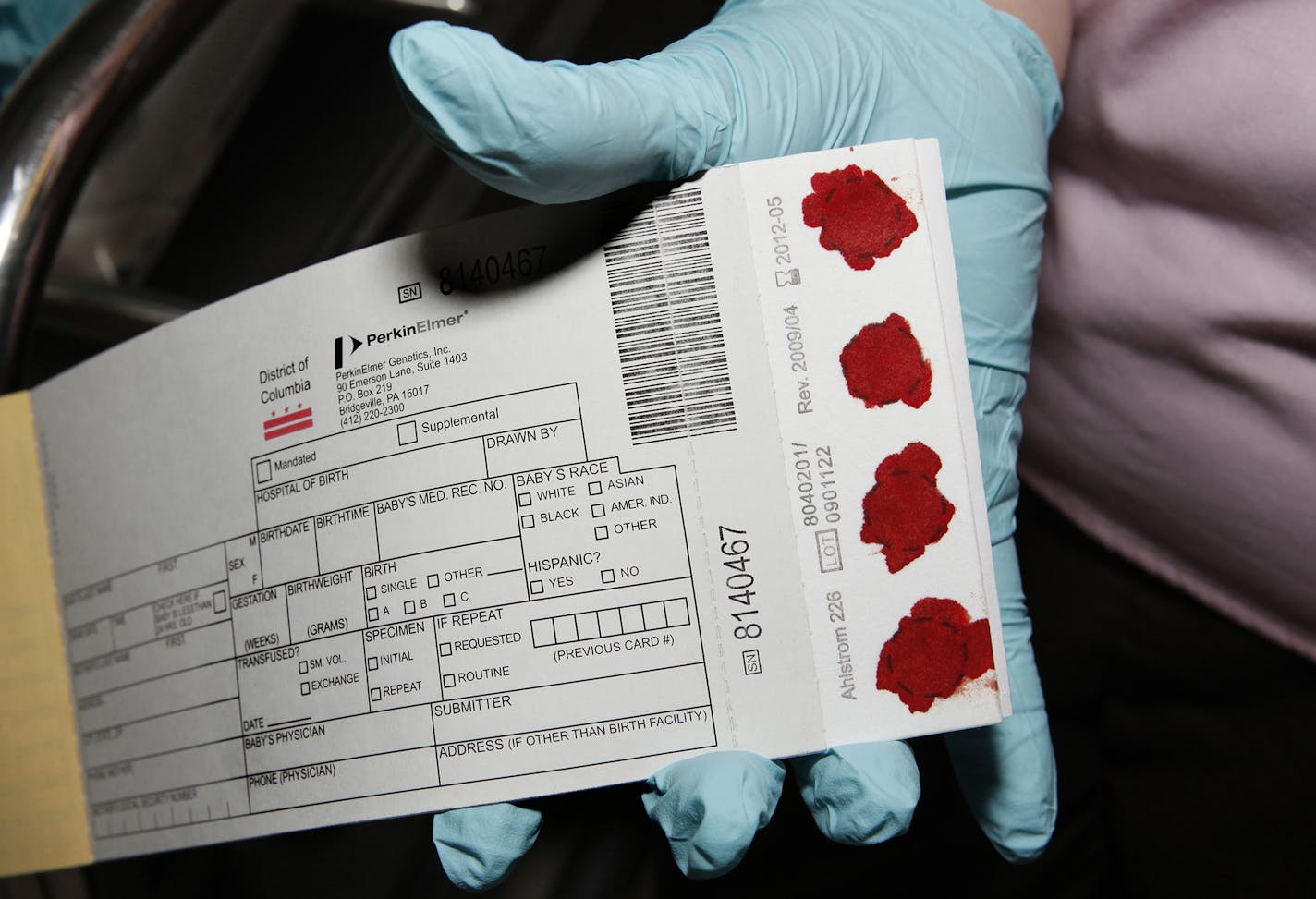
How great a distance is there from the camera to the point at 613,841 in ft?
3.25

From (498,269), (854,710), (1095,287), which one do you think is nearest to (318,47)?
(498,269)

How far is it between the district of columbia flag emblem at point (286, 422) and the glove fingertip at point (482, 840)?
26cm

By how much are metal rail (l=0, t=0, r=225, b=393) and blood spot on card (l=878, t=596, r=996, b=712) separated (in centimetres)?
66

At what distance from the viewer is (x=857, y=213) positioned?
0.47 meters

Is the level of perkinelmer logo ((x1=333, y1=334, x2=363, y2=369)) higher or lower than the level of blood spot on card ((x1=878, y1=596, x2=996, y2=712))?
higher

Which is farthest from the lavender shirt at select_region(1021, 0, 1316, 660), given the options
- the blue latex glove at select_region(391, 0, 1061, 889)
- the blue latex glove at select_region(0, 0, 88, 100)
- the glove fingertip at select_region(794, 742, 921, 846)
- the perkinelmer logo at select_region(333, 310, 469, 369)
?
the blue latex glove at select_region(0, 0, 88, 100)

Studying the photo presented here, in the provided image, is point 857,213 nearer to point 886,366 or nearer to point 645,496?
point 886,366

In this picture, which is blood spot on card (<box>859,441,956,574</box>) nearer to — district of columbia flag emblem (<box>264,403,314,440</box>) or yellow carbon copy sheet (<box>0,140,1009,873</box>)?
yellow carbon copy sheet (<box>0,140,1009,873</box>)

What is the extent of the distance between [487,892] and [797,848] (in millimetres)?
368

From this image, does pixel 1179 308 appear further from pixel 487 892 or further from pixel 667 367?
pixel 487 892

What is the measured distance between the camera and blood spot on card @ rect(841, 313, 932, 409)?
18.6 inches

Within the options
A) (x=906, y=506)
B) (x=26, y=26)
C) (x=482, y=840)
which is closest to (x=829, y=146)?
(x=906, y=506)

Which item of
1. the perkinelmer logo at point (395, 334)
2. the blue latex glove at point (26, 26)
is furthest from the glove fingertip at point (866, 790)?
the blue latex glove at point (26, 26)

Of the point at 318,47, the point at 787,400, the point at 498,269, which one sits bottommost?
the point at 787,400
